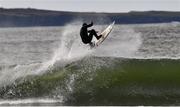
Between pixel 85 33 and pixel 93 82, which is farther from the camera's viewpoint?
pixel 85 33

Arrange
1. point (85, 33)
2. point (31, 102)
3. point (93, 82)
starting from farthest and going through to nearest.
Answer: point (85, 33) → point (93, 82) → point (31, 102)

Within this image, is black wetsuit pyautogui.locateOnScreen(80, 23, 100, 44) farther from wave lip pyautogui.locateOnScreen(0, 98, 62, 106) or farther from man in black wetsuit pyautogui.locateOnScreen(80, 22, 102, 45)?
wave lip pyautogui.locateOnScreen(0, 98, 62, 106)

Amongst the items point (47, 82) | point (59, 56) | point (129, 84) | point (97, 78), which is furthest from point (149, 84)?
point (59, 56)

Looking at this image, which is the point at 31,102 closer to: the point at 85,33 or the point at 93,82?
the point at 93,82

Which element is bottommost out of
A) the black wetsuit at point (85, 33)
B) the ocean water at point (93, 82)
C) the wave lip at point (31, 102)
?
the wave lip at point (31, 102)

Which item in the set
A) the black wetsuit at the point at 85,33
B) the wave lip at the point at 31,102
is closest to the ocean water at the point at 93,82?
the wave lip at the point at 31,102

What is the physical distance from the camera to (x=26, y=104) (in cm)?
2034

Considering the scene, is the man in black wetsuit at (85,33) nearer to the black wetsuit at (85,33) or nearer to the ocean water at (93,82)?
the black wetsuit at (85,33)

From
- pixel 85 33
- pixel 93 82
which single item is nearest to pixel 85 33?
pixel 85 33

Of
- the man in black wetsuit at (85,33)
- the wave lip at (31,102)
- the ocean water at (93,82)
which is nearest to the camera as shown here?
the wave lip at (31,102)

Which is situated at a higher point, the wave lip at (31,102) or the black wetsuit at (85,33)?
the black wetsuit at (85,33)

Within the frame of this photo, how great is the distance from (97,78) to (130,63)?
9.20 feet

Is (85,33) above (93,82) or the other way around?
above

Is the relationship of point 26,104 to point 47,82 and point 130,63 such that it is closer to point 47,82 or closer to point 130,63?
point 47,82
